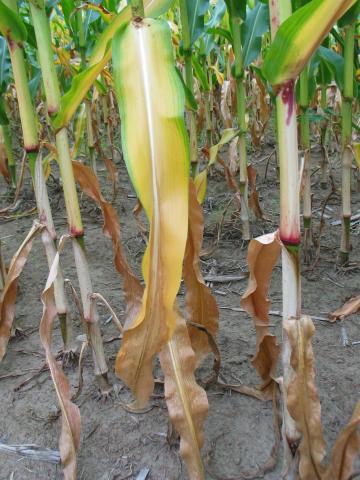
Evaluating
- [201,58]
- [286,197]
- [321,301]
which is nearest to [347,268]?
[321,301]

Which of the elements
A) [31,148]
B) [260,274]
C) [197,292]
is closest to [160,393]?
[197,292]

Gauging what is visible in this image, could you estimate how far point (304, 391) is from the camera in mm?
785

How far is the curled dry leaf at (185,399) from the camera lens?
900mm

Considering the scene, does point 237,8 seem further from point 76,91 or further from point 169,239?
point 169,239

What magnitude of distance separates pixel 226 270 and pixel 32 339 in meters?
0.80

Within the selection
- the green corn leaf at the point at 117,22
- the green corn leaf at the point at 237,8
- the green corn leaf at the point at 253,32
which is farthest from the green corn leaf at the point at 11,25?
the green corn leaf at the point at 253,32

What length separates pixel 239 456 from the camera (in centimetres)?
105

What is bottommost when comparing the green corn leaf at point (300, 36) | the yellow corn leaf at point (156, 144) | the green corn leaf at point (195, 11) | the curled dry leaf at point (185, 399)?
the curled dry leaf at point (185, 399)

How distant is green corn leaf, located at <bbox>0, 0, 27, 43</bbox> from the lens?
0.94 m

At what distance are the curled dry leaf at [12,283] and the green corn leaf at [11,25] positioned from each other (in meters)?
0.39

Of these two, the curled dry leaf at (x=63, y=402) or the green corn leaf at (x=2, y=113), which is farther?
the green corn leaf at (x=2, y=113)

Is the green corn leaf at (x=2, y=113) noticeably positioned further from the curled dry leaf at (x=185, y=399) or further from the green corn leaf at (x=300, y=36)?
the green corn leaf at (x=300, y=36)

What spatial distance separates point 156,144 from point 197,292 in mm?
535

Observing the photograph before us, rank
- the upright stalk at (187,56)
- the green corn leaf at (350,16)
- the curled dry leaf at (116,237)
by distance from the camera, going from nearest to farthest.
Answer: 1. the curled dry leaf at (116,237)
2. the green corn leaf at (350,16)
3. the upright stalk at (187,56)
